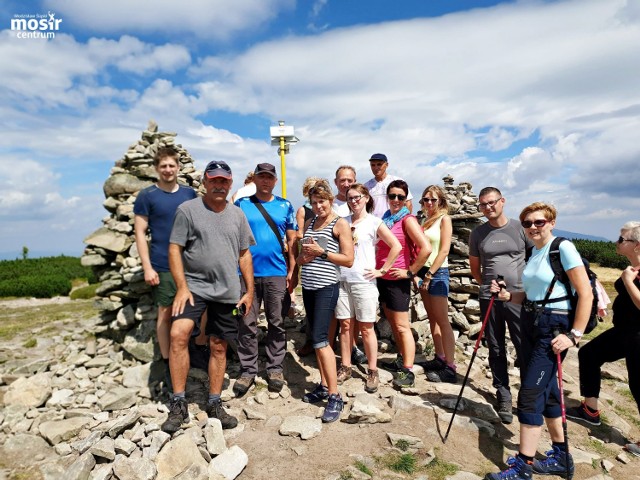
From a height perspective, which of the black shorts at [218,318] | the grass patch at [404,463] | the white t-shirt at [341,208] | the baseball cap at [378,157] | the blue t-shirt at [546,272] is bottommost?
the grass patch at [404,463]

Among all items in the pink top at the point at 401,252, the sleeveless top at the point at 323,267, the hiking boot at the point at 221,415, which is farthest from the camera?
the pink top at the point at 401,252

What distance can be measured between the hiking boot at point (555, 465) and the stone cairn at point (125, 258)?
18.8 feet

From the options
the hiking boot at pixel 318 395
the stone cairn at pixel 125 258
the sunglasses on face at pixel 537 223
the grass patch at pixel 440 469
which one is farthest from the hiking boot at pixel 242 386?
the sunglasses on face at pixel 537 223

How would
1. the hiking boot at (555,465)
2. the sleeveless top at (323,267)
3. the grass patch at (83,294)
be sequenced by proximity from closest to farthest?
1. the hiking boot at (555,465)
2. the sleeveless top at (323,267)
3. the grass patch at (83,294)

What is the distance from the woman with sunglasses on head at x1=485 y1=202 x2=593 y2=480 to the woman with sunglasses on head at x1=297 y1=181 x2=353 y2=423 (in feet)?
6.46

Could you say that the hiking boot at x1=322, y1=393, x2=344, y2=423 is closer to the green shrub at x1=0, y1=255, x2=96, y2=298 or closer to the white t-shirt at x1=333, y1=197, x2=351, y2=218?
the white t-shirt at x1=333, y1=197, x2=351, y2=218

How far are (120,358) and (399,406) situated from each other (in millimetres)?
5003

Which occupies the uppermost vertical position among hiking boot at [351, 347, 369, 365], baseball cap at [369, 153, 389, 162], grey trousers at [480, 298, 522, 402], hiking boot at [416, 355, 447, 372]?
baseball cap at [369, 153, 389, 162]

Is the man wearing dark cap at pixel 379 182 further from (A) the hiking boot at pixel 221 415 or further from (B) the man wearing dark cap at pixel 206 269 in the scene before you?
(A) the hiking boot at pixel 221 415

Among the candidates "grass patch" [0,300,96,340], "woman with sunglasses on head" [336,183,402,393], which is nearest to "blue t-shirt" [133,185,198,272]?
"woman with sunglasses on head" [336,183,402,393]

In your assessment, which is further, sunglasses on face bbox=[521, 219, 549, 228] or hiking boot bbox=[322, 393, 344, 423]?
hiking boot bbox=[322, 393, 344, 423]

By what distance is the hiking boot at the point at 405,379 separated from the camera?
5.89 meters

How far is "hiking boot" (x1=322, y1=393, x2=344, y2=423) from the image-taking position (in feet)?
16.7

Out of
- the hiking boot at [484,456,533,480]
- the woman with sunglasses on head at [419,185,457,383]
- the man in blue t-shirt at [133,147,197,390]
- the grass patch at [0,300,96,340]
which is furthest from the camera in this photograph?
the grass patch at [0,300,96,340]
